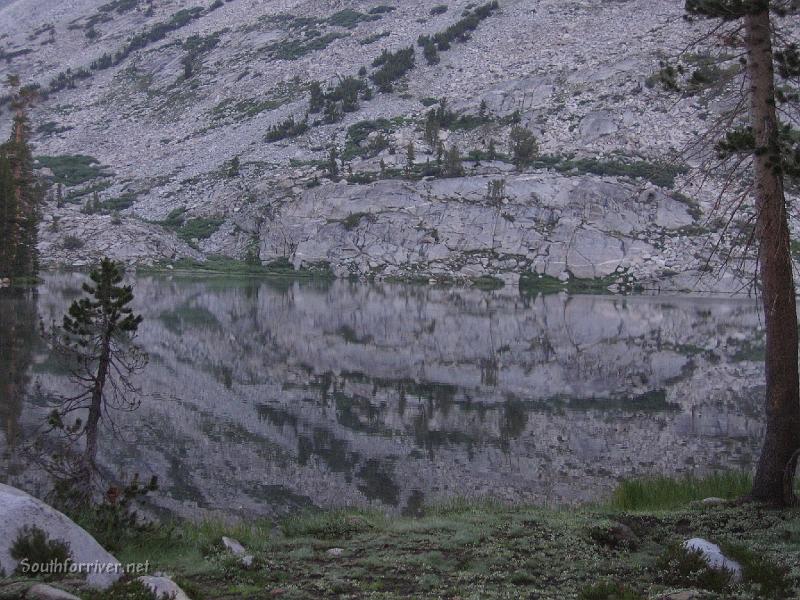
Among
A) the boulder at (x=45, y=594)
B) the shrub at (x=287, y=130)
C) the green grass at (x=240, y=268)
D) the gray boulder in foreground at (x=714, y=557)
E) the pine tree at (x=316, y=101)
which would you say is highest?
the pine tree at (x=316, y=101)

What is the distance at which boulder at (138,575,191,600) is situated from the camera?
6.32 meters

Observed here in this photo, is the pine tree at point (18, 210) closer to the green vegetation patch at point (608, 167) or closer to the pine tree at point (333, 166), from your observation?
the pine tree at point (333, 166)

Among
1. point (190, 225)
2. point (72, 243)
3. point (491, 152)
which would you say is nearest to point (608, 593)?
point (72, 243)

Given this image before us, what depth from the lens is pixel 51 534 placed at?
6969mm

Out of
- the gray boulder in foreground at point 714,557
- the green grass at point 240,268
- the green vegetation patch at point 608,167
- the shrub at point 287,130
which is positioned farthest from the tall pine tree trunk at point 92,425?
the shrub at point 287,130

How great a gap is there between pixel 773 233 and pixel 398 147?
79763mm

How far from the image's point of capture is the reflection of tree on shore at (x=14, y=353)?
18.4m

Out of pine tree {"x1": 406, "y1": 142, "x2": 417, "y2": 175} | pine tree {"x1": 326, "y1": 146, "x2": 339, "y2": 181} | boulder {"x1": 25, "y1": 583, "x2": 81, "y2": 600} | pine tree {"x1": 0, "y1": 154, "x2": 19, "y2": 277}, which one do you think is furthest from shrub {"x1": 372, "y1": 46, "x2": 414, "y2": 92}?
boulder {"x1": 25, "y1": 583, "x2": 81, "y2": 600}

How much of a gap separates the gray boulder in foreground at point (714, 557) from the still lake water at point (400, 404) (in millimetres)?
6234

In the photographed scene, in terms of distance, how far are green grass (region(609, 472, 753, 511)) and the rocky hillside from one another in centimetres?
4608

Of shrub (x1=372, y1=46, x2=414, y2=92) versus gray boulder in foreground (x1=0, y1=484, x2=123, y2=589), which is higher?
shrub (x1=372, y1=46, x2=414, y2=92)

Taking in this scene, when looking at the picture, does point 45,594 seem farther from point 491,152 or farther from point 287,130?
point 287,130

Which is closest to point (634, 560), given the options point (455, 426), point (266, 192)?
point (455, 426)

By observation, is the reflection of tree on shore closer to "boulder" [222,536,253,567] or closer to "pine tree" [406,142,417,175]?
"boulder" [222,536,253,567]
